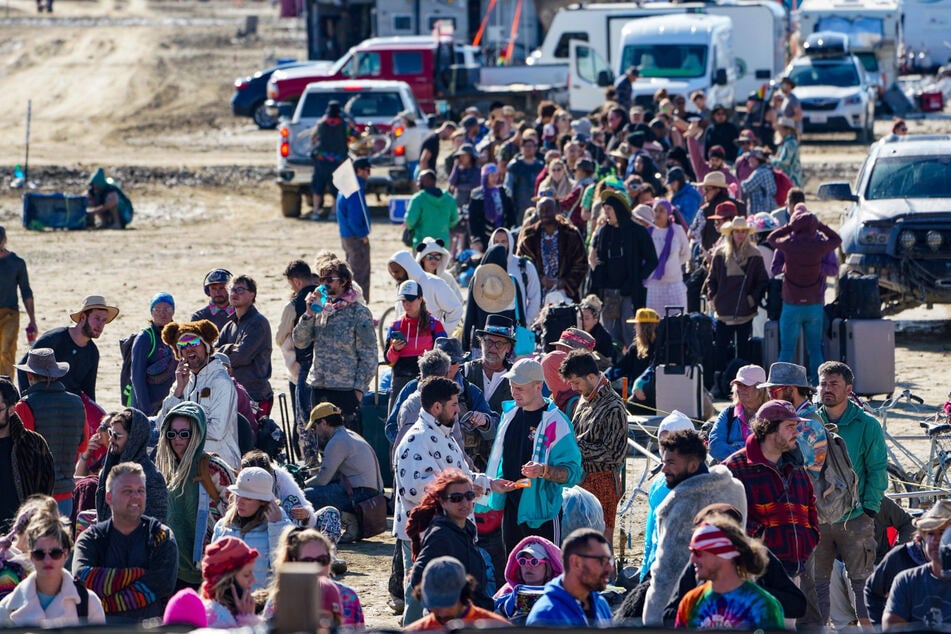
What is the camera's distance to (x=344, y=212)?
54.1ft

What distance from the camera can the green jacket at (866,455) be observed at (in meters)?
8.39

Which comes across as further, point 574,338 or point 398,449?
point 574,338

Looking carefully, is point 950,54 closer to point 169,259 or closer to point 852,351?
point 169,259

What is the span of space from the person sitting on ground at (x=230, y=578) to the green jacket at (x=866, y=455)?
3362mm

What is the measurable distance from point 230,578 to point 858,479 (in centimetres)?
352

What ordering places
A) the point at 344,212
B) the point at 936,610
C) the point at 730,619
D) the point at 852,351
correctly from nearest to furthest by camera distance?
the point at 730,619 → the point at 936,610 → the point at 852,351 → the point at 344,212

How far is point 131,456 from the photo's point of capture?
27.1 feet

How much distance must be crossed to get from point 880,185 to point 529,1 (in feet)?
98.3

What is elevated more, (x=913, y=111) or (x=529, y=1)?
(x=529, y=1)

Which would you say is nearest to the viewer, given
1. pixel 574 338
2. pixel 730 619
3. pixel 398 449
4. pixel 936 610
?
pixel 730 619

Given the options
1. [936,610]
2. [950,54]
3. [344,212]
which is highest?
[950,54]

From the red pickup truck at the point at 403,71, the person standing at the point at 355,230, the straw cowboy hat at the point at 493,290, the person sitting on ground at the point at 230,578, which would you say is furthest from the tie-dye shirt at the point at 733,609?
the red pickup truck at the point at 403,71

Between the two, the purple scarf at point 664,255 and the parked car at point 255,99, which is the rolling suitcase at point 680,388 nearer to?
the purple scarf at point 664,255

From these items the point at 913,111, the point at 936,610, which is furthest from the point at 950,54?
the point at 936,610
